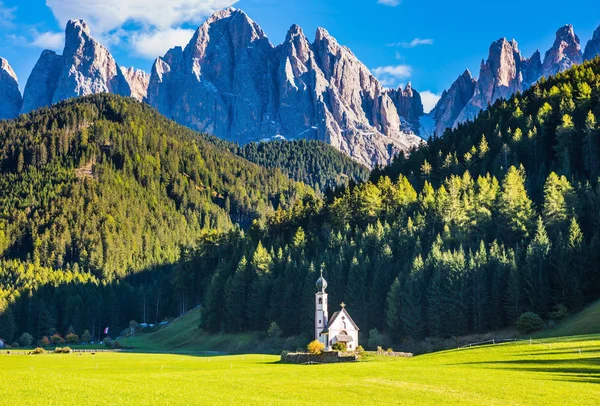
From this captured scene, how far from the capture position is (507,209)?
97.0 metres

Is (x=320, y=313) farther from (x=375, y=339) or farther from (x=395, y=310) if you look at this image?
(x=395, y=310)

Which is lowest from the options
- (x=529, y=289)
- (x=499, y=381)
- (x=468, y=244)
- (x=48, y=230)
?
(x=499, y=381)

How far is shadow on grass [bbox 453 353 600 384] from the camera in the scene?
121ft

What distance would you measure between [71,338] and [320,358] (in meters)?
87.9

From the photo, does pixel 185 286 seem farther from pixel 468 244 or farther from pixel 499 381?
pixel 499 381

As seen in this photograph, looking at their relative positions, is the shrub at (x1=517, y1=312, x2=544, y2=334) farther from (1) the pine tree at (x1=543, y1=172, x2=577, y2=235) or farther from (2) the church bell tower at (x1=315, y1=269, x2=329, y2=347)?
(2) the church bell tower at (x1=315, y1=269, x2=329, y2=347)

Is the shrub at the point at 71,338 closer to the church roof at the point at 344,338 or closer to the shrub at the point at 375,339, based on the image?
the church roof at the point at 344,338

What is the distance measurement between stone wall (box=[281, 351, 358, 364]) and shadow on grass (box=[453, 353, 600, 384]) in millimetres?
21196

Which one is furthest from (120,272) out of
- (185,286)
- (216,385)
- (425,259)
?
(216,385)

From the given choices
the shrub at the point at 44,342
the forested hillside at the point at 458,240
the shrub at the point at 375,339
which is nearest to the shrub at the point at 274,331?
the forested hillside at the point at 458,240

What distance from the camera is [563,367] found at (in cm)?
4078

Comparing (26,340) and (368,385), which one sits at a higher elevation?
(26,340)

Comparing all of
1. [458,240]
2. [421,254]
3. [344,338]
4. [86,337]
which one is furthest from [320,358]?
[86,337]

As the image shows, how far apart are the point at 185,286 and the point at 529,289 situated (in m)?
91.9
